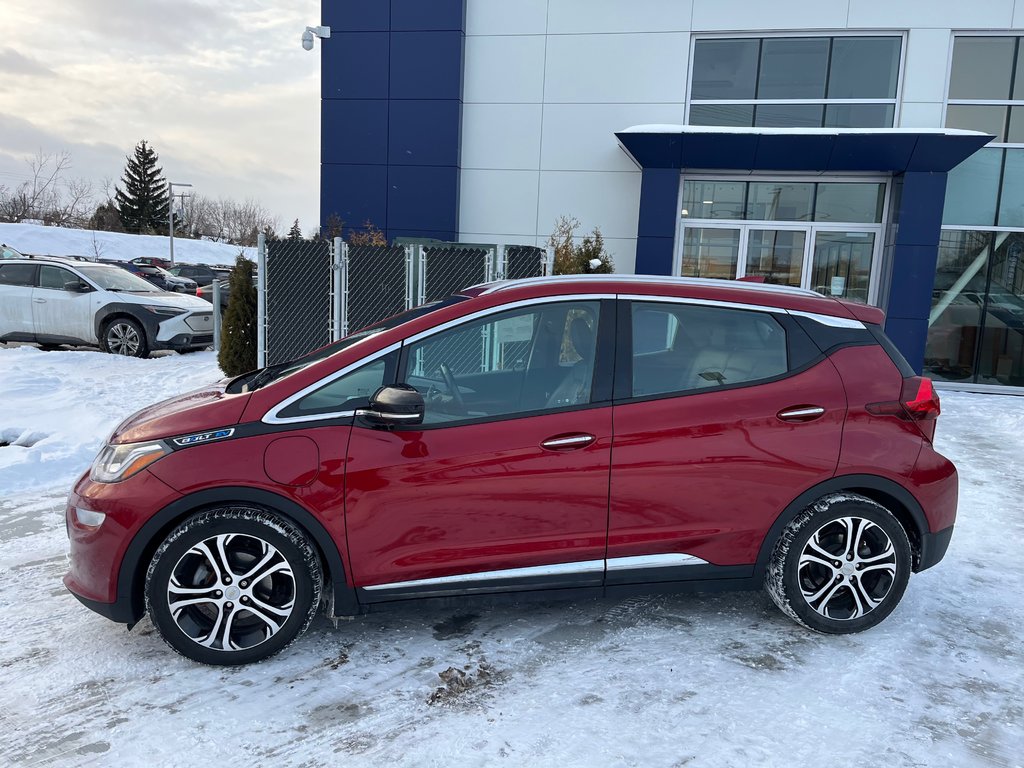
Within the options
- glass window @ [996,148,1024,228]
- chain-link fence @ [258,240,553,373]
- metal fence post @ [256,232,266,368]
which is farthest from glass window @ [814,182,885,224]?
metal fence post @ [256,232,266,368]

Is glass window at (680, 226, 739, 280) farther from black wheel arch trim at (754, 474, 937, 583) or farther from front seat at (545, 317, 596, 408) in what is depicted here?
front seat at (545, 317, 596, 408)

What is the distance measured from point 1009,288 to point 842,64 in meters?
4.56

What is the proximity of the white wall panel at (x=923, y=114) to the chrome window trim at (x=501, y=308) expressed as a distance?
1083 cm

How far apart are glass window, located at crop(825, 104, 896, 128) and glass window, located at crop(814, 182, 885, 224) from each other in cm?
102

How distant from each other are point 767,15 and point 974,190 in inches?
174

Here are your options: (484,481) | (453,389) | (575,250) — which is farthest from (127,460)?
(575,250)

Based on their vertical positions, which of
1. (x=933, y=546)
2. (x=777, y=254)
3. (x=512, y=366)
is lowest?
(x=933, y=546)

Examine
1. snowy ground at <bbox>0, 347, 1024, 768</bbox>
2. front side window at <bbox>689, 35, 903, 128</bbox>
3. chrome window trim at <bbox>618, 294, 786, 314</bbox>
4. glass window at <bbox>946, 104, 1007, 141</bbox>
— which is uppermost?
front side window at <bbox>689, 35, 903, 128</bbox>

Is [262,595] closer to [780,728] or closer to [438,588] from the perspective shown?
[438,588]

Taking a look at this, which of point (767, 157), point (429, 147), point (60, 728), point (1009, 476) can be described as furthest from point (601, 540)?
point (429, 147)

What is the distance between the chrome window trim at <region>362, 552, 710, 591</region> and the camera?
3148 mm

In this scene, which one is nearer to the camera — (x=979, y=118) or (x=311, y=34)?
(x=979, y=118)

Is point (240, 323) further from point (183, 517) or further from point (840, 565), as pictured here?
point (840, 565)

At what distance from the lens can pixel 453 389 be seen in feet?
10.7
